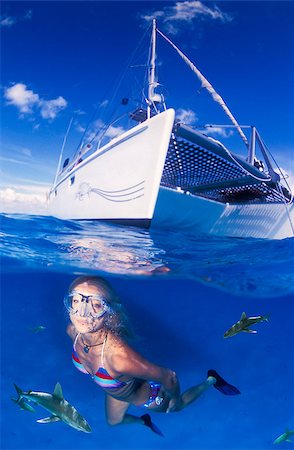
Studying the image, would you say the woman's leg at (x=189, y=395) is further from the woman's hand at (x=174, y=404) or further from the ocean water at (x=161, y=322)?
the ocean water at (x=161, y=322)

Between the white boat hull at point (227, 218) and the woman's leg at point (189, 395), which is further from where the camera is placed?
the white boat hull at point (227, 218)

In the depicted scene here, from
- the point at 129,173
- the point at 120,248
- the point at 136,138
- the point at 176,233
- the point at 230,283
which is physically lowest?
the point at 230,283

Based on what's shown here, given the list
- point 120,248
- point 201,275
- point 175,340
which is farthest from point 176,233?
point 175,340

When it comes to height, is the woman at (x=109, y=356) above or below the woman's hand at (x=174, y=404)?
above

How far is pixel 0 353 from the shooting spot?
420 inches

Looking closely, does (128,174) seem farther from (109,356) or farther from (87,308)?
(109,356)

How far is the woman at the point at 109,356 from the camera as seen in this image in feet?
12.3

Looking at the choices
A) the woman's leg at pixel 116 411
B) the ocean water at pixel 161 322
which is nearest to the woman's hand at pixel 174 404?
the woman's leg at pixel 116 411

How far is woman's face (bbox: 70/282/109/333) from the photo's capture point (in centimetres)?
404

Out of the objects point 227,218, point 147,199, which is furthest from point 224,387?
point 227,218

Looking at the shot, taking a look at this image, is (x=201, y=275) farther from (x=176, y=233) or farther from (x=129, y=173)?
(x=129, y=173)

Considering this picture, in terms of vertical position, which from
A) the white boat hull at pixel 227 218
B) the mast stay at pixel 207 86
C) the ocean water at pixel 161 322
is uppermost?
the mast stay at pixel 207 86

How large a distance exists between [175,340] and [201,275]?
13.7 feet

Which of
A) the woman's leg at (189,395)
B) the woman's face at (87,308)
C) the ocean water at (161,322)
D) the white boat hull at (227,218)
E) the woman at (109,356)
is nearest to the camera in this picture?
the woman at (109,356)
